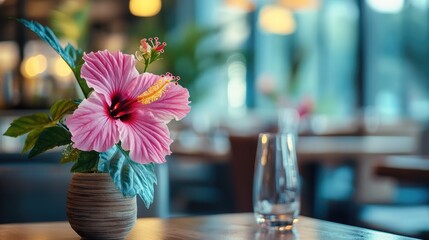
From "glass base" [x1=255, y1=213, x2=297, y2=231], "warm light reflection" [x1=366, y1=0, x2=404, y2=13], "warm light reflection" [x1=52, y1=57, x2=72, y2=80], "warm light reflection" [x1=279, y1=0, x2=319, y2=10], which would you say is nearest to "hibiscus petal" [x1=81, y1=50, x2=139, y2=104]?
"glass base" [x1=255, y1=213, x2=297, y2=231]

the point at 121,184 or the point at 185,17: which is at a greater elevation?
the point at 185,17

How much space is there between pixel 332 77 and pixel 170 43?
2.25 m

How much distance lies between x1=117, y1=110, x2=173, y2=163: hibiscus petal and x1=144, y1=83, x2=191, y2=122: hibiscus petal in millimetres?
25

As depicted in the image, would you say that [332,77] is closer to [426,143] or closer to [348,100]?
[348,100]

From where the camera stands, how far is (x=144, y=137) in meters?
1.24

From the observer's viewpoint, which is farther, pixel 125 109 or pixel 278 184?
pixel 278 184

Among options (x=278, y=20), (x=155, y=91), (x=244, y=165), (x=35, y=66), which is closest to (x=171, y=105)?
(x=155, y=91)

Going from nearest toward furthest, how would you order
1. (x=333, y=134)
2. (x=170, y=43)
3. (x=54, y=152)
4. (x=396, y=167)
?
(x=54, y=152) < (x=396, y=167) < (x=333, y=134) < (x=170, y=43)

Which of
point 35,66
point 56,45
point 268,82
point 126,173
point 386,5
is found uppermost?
point 386,5

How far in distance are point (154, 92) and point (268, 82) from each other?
27.9 feet

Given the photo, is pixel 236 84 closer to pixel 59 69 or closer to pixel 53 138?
pixel 59 69

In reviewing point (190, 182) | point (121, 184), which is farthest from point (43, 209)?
point (190, 182)

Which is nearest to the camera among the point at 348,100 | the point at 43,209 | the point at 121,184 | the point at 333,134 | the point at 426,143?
the point at 121,184

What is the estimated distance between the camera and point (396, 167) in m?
3.41
